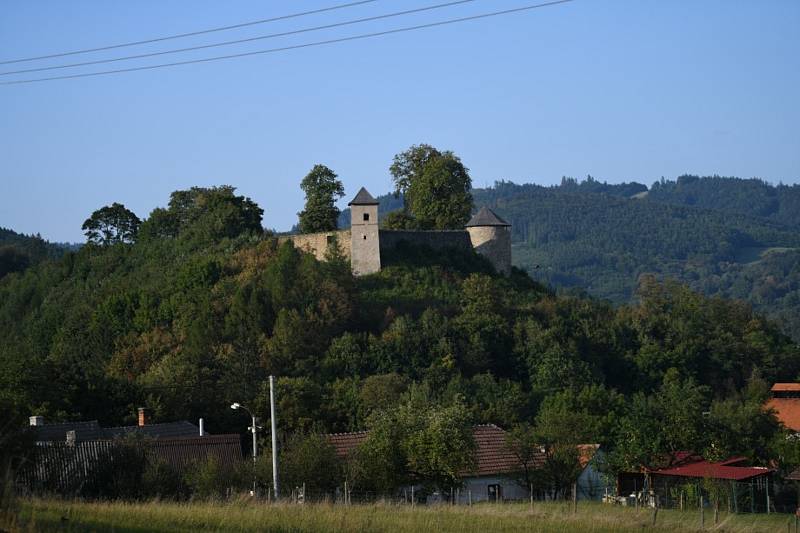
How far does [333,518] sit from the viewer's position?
735 inches

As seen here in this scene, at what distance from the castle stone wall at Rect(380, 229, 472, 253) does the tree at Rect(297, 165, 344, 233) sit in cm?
376

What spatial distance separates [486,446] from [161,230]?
38.7 metres

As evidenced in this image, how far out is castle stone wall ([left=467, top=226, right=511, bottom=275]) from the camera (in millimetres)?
61750

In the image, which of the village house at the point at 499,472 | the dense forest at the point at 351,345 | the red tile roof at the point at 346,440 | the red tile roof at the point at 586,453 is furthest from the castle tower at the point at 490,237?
the red tile roof at the point at 346,440

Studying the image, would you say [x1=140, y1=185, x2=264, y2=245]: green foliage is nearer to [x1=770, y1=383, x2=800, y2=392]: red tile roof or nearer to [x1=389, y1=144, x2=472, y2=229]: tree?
[x1=389, y1=144, x2=472, y2=229]: tree

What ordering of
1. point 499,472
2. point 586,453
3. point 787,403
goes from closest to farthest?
point 499,472 < point 586,453 < point 787,403

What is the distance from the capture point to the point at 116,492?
23344mm

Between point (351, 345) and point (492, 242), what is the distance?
10.8 meters

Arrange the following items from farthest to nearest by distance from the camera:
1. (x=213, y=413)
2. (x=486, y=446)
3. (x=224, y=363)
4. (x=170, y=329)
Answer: (x=170, y=329), (x=224, y=363), (x=213, y=413), (x=486, y=446)

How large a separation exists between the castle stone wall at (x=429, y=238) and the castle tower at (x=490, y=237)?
0.51m

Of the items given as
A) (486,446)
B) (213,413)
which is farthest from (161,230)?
(486,446)

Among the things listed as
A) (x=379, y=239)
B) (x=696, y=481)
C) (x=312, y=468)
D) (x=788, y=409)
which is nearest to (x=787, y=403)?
(x=788, y=409)

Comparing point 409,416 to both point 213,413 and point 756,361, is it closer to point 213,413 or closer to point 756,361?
point 213,413

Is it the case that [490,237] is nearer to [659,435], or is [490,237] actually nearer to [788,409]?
[788,409]
